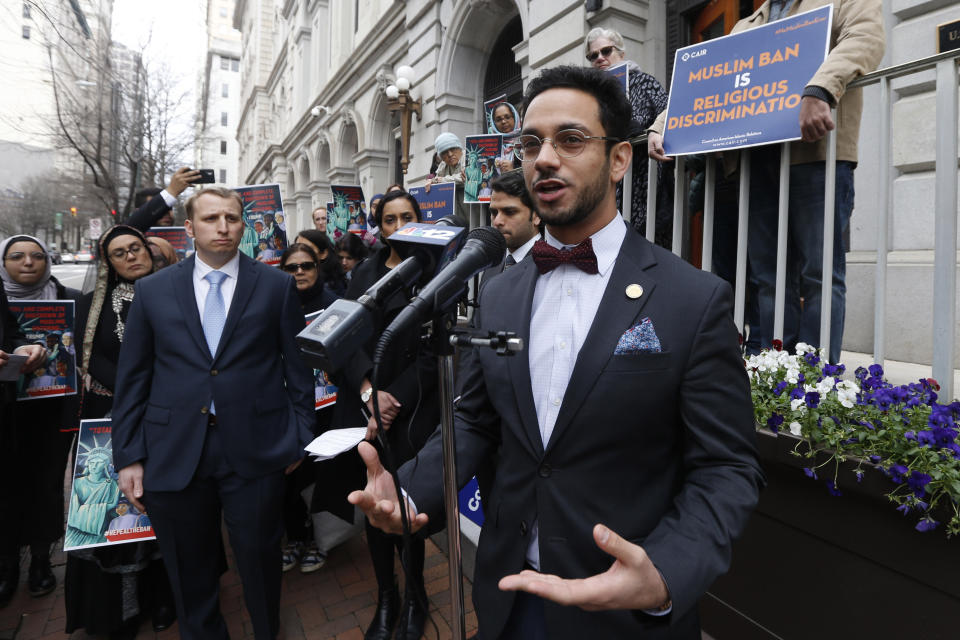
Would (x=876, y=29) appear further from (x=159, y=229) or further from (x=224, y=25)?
(x=224, y=25)

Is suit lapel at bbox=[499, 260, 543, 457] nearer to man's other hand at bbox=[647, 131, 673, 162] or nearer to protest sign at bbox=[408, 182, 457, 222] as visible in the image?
man's other hand at bbox=[647, 131, 673, 162]

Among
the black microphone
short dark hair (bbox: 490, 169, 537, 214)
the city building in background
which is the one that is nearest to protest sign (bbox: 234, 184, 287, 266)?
short dark hair (bbox: 490, 169, 537, 214)

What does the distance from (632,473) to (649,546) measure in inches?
10.1

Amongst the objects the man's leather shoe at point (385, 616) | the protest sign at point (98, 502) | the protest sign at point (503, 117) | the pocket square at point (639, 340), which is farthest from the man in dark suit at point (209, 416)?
the protest sign at point (503, 117)

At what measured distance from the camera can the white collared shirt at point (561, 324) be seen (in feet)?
4.60

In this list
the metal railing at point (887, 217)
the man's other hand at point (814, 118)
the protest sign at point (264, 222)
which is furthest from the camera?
the protest sign at point (264, 222)

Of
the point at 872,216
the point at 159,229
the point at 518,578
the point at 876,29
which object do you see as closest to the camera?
the point at 518,578

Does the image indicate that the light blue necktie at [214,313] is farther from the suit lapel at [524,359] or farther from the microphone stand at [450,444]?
the microphone stand at [450,444]

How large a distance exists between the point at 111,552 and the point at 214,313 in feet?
5.39

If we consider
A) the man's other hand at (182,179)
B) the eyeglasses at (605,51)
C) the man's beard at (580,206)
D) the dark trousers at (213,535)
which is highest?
the eyeglasses at (605,51)

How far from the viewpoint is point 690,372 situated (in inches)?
49.6

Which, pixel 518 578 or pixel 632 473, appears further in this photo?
pixel 632 473

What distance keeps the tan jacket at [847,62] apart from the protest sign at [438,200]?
3346 mm

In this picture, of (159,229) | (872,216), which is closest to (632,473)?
(872,216)
